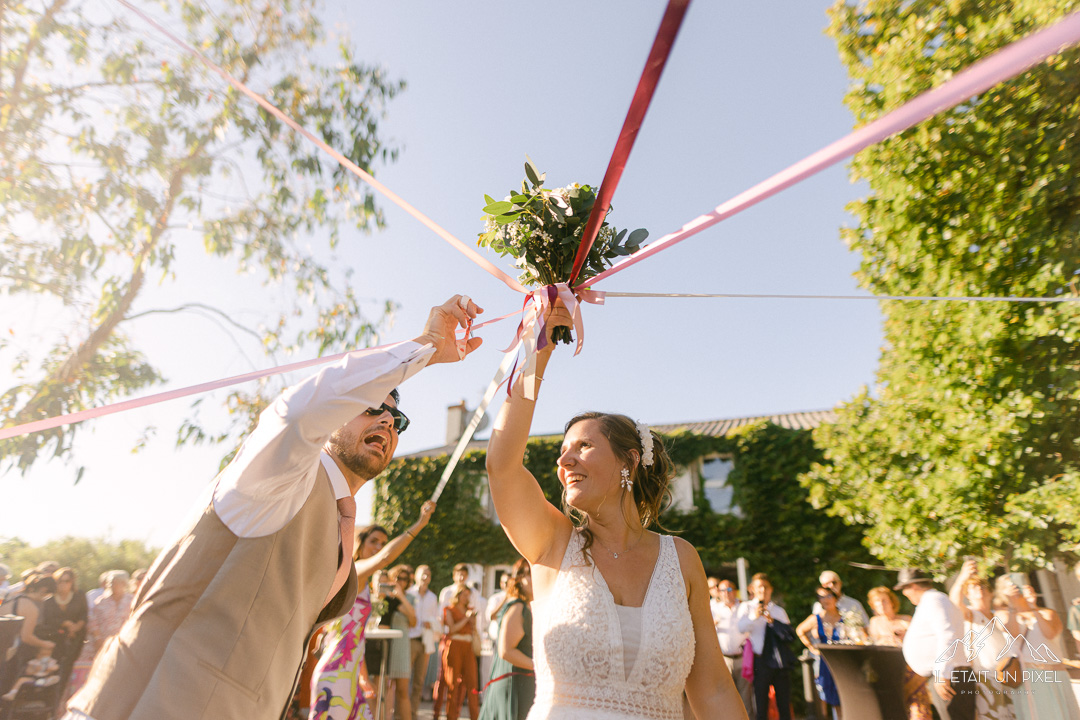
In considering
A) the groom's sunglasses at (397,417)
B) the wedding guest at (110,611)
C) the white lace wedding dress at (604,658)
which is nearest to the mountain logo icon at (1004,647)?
the white lace wedding dress at (604,658)

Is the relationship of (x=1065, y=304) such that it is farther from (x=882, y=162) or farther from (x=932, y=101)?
(x=932, y=101)

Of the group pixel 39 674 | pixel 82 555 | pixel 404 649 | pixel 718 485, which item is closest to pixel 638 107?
pixel 39 674

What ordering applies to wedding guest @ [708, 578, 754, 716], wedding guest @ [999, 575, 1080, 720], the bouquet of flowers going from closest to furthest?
the bouquet of flowers → wedding guest @ [999, 575, 1080, 720] → wedding guest @ [708, 578, 754, 716]

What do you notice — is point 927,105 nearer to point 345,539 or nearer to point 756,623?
point 345,539

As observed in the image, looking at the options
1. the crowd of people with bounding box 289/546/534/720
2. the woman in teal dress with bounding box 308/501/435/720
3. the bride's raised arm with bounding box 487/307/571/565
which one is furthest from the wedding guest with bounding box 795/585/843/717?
the bride's raised arm with bounding box 487/307/571/565

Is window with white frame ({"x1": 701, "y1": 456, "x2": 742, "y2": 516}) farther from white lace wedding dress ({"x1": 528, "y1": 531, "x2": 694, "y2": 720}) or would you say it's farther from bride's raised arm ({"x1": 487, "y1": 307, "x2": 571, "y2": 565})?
bride's raised arm ({"x1": 487, "y1": 307, "x2": 571, "y2": 565})

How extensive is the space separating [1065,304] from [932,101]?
825 cm

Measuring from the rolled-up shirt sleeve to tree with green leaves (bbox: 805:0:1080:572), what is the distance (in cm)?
879

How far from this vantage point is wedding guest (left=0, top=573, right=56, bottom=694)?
5121 millimetres

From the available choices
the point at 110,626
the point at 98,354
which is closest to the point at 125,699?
the point at 98,354

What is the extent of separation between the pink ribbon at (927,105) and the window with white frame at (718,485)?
53.0 ft

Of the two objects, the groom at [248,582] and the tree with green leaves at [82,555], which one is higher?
the tree with green leaves at [82,555]

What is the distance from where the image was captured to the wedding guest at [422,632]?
360 inches

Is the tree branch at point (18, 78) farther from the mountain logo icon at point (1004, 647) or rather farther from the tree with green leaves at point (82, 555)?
the mountain logo icon at point (1004, 647)
